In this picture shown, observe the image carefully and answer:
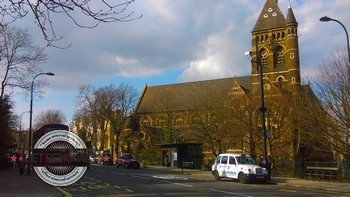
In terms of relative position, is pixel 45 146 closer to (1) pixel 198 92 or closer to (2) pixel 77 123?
(2) pixel 77 123

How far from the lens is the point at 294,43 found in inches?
2844

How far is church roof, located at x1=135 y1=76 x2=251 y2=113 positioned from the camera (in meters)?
90.5

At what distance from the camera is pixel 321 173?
29953 millimetres

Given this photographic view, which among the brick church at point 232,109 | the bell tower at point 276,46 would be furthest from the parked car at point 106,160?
the bell tower at point 276,46

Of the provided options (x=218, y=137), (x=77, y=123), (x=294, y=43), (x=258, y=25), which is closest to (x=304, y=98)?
(x=218, y=137)

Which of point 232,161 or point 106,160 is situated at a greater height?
point 232,161

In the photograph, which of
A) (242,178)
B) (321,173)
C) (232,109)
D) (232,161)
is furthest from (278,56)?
(242,178)

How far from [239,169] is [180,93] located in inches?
2876

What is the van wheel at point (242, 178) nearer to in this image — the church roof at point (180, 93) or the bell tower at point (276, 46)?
the bell tower at point (276, 46)

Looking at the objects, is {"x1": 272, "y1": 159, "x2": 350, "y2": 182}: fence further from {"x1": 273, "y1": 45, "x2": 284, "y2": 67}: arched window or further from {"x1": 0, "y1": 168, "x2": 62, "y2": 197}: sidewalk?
{"x1": 273, "y1": 45, "x2": 284, "y2": 67}: arched window

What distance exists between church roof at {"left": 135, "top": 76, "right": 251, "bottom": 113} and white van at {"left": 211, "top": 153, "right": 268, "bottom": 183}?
56798 millimetres

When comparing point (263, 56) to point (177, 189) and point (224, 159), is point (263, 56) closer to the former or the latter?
point (224, 159)

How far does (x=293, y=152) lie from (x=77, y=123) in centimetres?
5890

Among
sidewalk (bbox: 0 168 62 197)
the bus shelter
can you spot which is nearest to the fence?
the bus shelter
